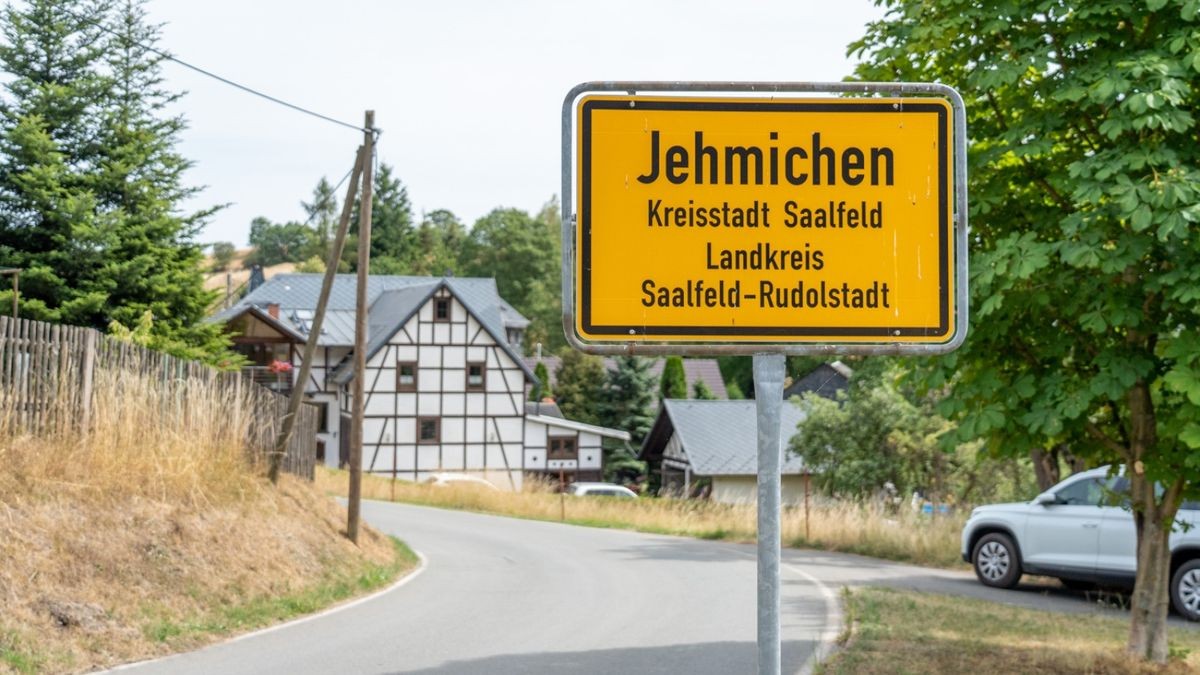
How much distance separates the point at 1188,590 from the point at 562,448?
4446cm

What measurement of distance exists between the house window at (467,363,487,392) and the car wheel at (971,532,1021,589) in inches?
1564

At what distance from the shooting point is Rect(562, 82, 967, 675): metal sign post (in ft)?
10.4

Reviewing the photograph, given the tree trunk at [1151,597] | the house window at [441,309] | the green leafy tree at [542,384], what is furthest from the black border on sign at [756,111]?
the green leafy tree at [542,384]

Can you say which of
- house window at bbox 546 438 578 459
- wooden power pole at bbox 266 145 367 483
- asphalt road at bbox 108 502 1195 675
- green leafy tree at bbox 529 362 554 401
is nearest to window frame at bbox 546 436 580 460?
house window at bbox 546 438 578 459

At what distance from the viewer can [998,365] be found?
9.39 metres

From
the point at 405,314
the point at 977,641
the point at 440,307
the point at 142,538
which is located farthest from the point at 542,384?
the point at 977,641

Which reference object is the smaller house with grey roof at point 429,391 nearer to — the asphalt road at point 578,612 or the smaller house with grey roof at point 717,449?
the smaller house with grey roof at point 717,449

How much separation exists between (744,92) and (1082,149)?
22.7 feet

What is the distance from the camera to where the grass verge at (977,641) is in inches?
383

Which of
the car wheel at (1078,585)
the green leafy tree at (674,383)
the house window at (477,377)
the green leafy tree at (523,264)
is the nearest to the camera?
the car wheel at (1078,585)

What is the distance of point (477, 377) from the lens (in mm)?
56500

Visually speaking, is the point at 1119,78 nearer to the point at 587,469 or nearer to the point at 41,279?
the point at 41,279

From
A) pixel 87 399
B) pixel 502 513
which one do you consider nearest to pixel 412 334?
pixel 502 513

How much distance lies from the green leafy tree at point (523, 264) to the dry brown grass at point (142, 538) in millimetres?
79336
